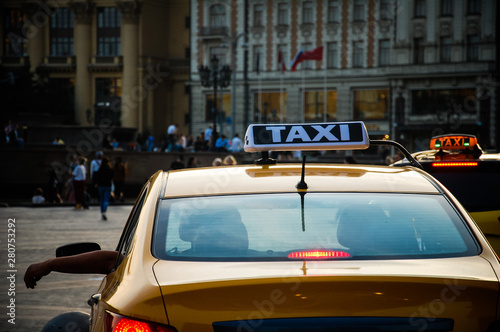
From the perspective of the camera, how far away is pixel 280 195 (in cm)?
343

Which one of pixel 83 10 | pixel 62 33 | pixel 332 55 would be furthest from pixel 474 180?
pixel 62 33

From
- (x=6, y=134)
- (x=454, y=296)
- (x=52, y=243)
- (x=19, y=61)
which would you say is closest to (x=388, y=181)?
(x=454, y=296)

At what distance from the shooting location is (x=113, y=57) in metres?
85.0

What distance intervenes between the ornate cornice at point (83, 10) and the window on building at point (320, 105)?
30155mm

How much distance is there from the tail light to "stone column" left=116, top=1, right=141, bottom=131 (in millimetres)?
81902

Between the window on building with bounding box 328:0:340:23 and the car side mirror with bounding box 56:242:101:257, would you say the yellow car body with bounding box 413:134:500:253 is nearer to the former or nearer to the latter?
the car side mirror with bounding box 56:242:101:257

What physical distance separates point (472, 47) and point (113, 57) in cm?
3901

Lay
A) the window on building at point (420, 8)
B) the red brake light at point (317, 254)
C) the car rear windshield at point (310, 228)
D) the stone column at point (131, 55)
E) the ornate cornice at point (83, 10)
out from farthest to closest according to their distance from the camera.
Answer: the ornate cornice at point (83, 10), the stone column at point (131, 55), the window on building at point (420, 8), the car rear windshield at point (310, 228), the red brake light at point (317, 254)

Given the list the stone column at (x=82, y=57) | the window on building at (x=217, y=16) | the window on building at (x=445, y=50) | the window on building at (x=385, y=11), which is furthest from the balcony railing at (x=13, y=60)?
the window on building at (x=445, y=50)

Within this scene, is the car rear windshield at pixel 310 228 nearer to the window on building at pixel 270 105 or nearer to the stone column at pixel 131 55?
the window on building at pixel 270 105

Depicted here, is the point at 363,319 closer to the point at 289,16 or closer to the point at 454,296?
the point at 454,296

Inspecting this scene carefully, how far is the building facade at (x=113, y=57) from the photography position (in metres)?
84.1

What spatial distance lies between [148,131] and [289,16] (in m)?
22.2

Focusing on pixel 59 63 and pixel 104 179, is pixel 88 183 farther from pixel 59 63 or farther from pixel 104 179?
pixel 59 63
